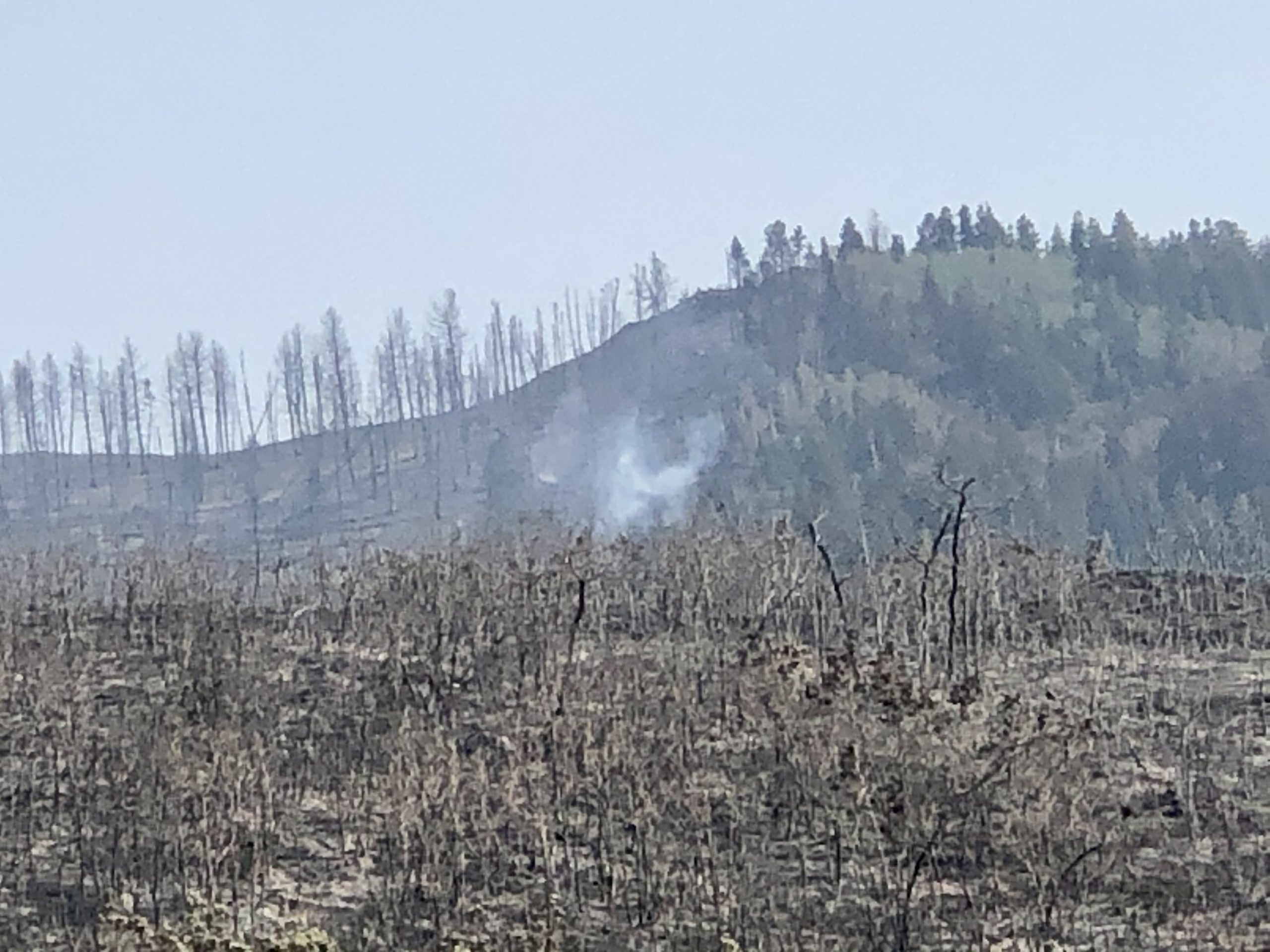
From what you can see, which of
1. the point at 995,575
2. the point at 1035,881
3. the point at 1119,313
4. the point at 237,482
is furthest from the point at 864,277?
the point at 1035,881

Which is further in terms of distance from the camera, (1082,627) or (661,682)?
(1082,627)

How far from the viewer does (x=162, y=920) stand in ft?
76.9

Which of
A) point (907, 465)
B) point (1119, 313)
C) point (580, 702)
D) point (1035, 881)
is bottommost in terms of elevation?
point (1035, 881)

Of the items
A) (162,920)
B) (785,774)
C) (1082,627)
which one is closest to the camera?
(162,920)

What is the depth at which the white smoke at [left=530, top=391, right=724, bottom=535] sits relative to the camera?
69812 mm

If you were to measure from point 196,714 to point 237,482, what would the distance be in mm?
53008

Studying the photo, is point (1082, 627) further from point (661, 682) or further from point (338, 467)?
point (338, 467)

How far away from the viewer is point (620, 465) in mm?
77125

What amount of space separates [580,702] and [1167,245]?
65.1 m

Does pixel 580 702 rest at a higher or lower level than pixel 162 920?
higher

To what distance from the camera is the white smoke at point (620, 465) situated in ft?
229

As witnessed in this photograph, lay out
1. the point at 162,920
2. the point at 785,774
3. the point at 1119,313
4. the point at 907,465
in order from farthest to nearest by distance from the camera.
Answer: the point at 1119,313, the point at 907,465, the point at 785,774, the point at 162,920

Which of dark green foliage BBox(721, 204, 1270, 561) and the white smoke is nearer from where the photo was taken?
dark green foliage BBox(721, 204, 1270, 561)

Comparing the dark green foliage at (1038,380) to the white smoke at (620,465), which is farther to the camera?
the white smoke at (620,465)
